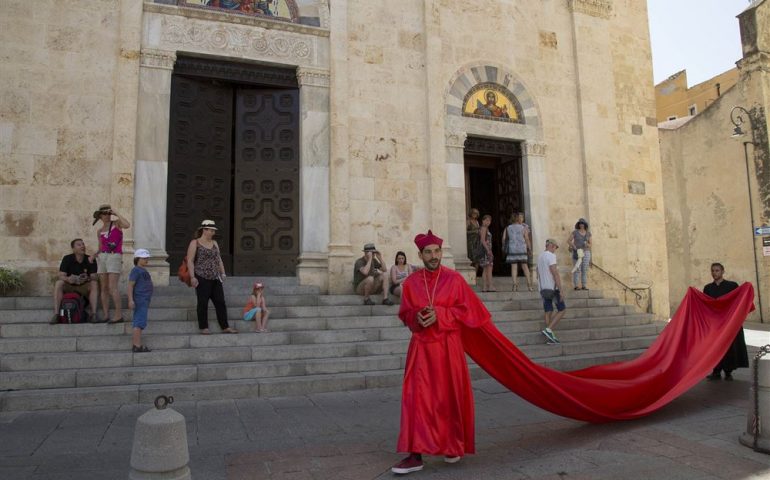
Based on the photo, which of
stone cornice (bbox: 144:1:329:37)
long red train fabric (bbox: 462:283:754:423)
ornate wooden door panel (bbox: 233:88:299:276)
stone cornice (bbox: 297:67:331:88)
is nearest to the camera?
long red train fabric (bbox: 462:283:754:423)

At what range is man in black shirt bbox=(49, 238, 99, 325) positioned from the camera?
860 centimetres

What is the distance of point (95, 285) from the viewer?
28.8ft

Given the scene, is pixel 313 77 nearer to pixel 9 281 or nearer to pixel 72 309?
pixel 72 309

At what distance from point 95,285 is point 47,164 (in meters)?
3.06

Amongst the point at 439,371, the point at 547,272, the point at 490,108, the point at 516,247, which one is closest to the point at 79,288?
the point at 439,371

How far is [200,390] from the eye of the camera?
22.9 ft

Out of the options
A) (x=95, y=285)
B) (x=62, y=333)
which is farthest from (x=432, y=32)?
(x=62, y=333)

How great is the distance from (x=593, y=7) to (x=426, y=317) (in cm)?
1442

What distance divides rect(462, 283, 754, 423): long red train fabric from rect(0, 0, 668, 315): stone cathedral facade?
6148 millimetres

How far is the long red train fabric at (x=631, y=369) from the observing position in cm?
Result: 529

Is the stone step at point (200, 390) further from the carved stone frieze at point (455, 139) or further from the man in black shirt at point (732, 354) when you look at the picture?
the carved stone frieze at point (455, 139)

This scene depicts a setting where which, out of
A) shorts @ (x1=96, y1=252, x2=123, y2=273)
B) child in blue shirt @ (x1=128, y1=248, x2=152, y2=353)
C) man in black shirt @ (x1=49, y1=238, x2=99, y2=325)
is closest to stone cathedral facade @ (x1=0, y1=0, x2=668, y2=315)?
man in black shirt @ (x1=49, y1=238, x2=99, y2=325)

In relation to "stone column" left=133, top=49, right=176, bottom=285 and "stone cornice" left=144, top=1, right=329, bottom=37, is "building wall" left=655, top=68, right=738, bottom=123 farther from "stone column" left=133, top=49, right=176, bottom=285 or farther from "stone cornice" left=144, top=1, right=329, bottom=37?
"stone column" left=133, top=49, right=176, bottom=285

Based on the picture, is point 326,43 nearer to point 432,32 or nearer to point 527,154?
point 432,32
